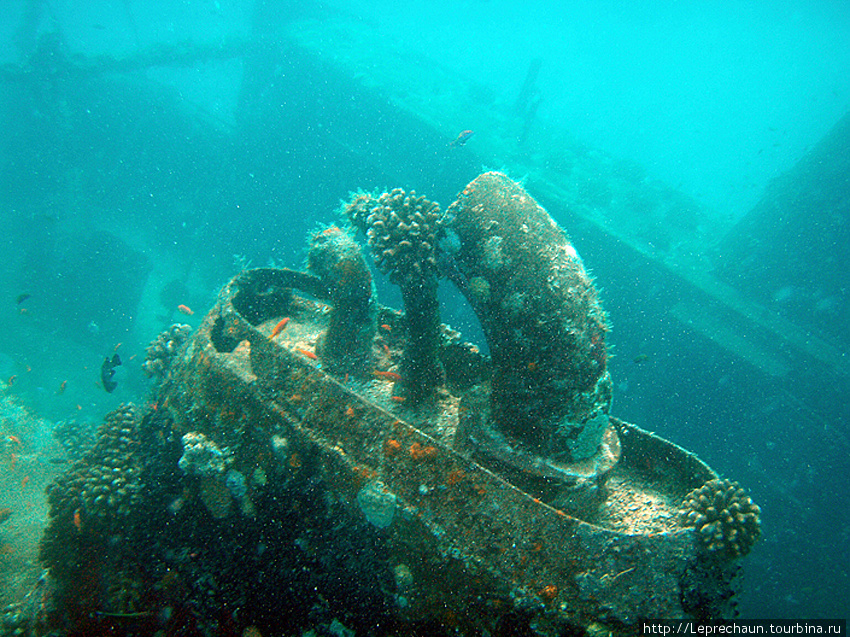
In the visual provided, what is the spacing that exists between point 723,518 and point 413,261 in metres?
3.31

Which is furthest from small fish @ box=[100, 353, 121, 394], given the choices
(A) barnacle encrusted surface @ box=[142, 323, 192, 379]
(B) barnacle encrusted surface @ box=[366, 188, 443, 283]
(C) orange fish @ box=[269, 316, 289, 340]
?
(B) barnacle encrusted surface @ box=[366, 188, 443, 283]

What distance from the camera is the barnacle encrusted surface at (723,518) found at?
267cm

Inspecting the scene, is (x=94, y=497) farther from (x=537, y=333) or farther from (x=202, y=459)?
(x=537, y=333)

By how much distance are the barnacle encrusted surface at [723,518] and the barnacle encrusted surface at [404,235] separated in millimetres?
3070

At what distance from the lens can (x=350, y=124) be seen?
18344mm

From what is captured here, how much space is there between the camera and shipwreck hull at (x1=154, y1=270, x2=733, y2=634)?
2.46 m

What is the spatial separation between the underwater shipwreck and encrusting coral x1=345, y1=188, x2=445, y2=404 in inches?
0.9

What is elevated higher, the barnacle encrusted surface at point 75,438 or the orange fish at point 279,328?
the orange fish at point 279,328

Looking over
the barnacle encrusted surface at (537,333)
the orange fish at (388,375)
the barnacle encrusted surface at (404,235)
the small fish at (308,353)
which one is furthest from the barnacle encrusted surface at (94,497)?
the barnacle encrusted surface at (537,333)

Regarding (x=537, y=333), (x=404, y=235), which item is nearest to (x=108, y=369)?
(x=404, y=235)

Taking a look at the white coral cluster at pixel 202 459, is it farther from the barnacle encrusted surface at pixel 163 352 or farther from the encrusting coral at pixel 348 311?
the barnacle encrusted surface at pixel 163 352

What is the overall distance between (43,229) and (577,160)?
2954cm

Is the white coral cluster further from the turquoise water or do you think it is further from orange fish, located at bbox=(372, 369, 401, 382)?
the turquoise water

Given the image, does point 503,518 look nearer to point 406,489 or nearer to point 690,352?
point 406,489
